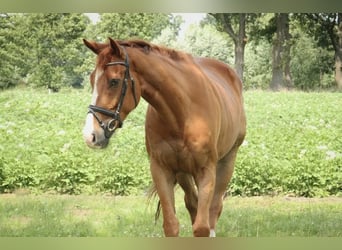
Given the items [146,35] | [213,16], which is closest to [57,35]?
[146,35]

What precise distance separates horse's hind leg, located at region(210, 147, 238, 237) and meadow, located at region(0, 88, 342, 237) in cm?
90

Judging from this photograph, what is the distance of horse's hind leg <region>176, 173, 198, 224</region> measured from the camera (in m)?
3.43

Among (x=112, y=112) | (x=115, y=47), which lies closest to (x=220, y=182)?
(x=112, y=112)

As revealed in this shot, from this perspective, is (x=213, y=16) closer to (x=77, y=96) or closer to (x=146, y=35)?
(x=146, y=35)

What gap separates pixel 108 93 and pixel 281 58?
353 cm

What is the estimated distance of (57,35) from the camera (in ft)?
19.1

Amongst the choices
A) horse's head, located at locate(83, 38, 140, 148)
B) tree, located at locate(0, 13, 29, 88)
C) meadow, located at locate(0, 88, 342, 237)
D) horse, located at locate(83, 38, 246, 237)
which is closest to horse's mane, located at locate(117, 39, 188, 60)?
horse, located at locate(83, 38, 246, 237)

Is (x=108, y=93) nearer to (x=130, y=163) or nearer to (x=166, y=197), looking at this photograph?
(x=166, y=197)

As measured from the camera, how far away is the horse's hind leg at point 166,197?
3090mm

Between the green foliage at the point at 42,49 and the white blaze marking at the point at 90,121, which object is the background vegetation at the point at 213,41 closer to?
the green foliage at the point at 42,49

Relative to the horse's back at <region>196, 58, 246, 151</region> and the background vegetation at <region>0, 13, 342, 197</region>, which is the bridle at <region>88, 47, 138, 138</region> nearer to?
the horse's back at <region>196, 58, 246, 151</region>

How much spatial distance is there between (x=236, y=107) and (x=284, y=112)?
2.13m

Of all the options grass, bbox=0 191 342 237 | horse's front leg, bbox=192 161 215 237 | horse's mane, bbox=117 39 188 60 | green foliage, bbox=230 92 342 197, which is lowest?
grass, bbox=0 191 342 237

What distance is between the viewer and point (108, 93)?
275cm
